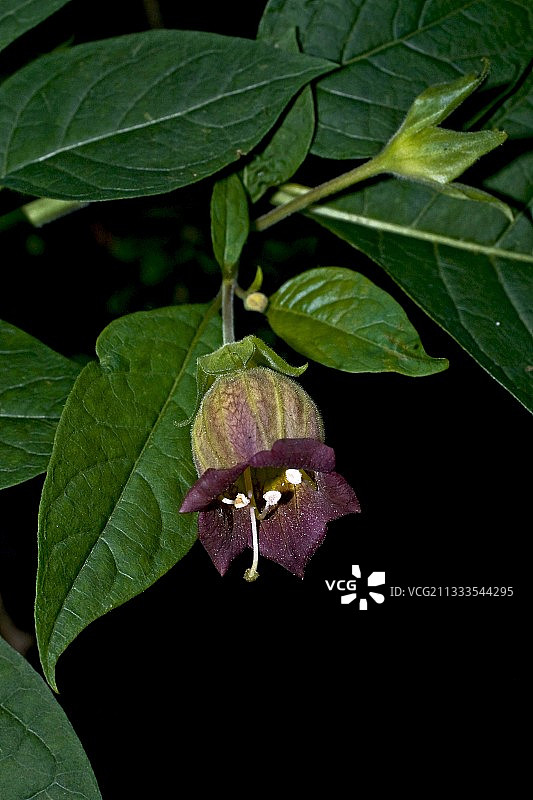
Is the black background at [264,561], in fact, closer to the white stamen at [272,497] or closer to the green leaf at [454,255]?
the green leaf at [454,255]

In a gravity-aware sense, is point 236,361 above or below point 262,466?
above

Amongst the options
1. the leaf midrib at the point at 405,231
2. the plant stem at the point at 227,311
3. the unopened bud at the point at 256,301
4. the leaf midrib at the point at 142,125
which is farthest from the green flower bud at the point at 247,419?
→ the leaf midrib at the point at 405,231

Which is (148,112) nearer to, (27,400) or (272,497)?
(27,400)

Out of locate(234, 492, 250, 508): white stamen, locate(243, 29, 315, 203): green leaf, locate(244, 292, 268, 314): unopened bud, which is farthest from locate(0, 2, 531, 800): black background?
locate(234, 492, 250, 508): white stamen

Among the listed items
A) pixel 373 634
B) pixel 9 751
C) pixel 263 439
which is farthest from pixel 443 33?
pixel 373 634

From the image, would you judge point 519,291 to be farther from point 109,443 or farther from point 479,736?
point 479,736

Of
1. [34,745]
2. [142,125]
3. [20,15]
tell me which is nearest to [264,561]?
[34,745]

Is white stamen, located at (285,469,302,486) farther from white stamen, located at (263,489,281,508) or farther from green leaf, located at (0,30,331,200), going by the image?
green leaf, located at (0,30,331,200)
